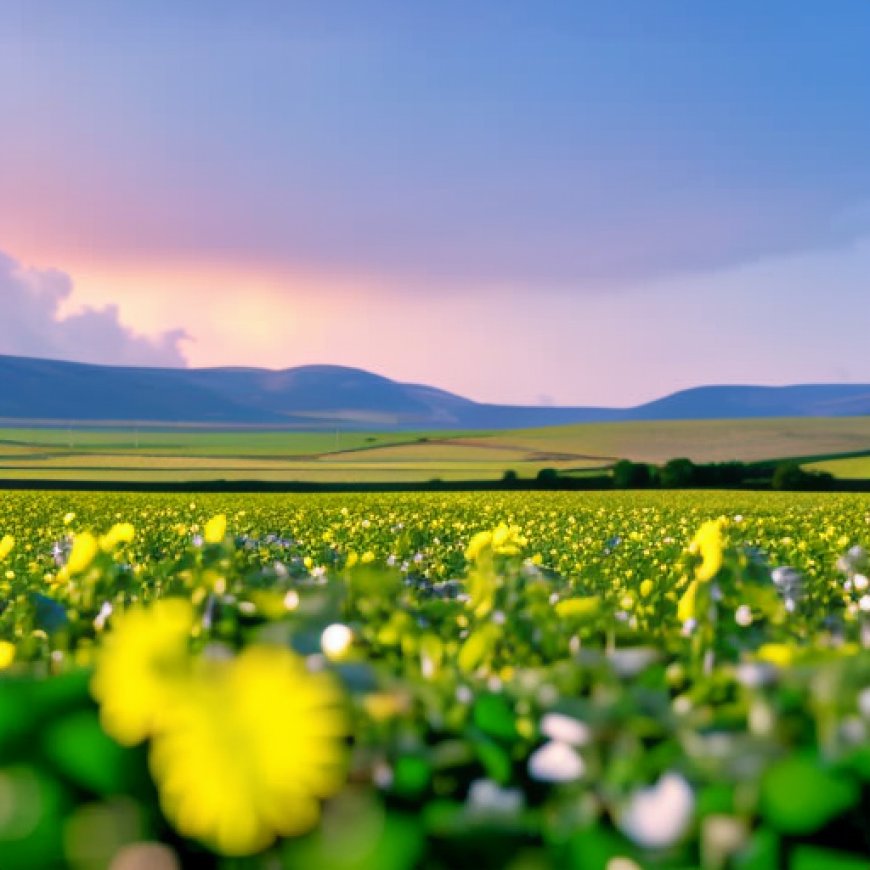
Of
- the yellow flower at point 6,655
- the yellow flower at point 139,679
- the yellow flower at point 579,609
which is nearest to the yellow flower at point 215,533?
the yellow flower at point 6,655

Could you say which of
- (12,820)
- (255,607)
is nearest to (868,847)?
(12,820)

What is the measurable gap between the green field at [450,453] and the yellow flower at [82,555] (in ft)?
151

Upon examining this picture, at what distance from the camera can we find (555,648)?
322 centimetres

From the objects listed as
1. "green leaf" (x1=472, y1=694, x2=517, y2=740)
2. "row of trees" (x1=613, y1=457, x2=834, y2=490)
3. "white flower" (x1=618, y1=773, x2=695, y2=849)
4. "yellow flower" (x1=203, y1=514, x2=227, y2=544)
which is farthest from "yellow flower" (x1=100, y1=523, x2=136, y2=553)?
"row of trees" (x1=613, y1=457, x2=834, y2=490)

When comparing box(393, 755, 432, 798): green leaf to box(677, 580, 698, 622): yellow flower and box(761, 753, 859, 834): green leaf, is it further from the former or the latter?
box(677, 580, 698, 622): yellow flower

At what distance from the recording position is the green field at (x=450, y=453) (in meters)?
56.3

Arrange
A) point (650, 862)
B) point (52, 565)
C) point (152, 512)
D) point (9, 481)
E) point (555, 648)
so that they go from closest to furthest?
point (650, 862), point (555, 648), point (52, 565), point (152, 512), point (9, 481)

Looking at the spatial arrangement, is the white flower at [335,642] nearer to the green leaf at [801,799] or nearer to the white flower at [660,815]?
the white flower at [660,815]

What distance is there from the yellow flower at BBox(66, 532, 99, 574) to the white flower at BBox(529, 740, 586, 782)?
8.20 ft

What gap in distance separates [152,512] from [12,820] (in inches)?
910

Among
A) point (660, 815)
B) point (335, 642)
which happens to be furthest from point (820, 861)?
point (335, 642)

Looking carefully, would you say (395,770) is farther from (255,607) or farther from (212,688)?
(255,607)

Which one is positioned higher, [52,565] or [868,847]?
[868,847]

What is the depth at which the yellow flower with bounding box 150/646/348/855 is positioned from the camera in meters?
1.89
